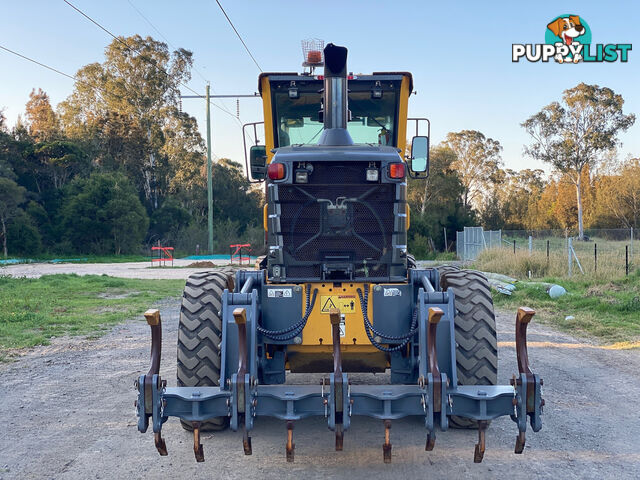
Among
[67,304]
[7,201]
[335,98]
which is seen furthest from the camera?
[7,201]

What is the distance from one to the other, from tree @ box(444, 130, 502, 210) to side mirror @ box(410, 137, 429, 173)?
172ft

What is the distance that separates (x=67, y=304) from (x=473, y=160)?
49487 mm

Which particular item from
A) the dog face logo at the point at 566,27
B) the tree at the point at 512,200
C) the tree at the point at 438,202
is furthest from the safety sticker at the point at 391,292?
the tree at the point at 512,200

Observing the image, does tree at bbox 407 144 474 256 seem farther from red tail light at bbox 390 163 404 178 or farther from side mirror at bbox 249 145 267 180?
red tail light at bbox 390 163 404 178

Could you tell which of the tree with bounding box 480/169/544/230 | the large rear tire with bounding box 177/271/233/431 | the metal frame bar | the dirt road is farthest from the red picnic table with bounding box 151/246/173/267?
the tree with bounding box 480/169/544/230

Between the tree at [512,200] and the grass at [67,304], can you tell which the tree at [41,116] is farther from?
the tree at [512,200]

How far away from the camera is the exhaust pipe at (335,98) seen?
16.5ft

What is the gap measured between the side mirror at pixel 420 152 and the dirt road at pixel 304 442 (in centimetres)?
259

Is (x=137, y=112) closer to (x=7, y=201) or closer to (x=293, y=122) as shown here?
(x=7, y=201)

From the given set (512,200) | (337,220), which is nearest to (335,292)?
(337,220)

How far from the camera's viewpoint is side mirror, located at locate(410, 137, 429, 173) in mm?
6141

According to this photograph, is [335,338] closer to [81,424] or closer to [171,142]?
[81,424]

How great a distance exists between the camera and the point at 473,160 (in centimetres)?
5750

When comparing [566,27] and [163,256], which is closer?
[566,27]
